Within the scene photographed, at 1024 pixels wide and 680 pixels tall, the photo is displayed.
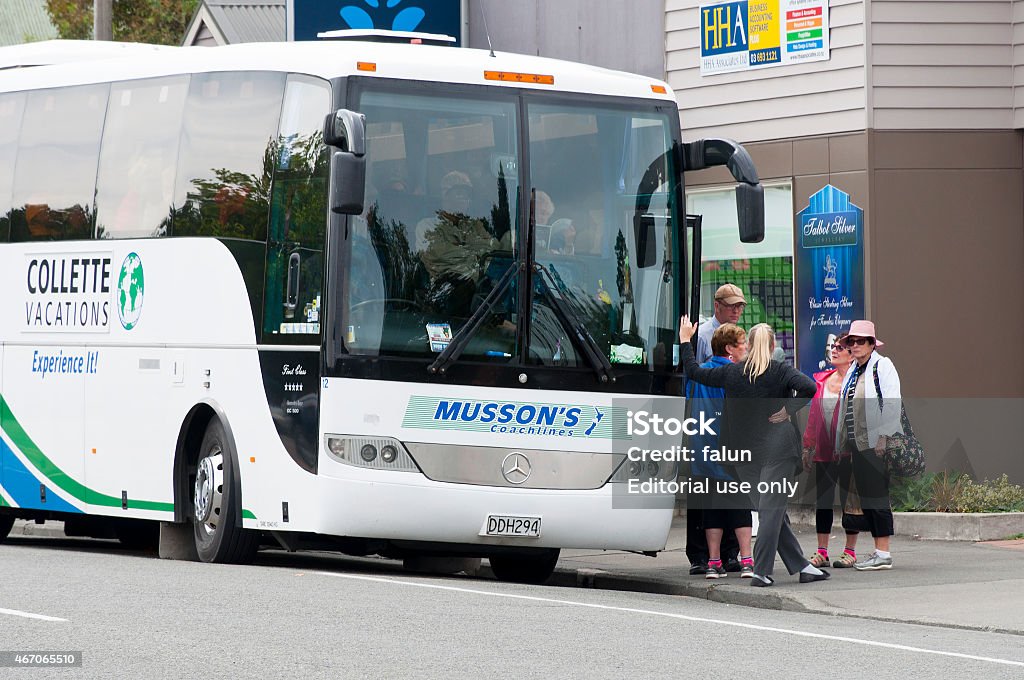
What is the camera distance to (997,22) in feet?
55.3

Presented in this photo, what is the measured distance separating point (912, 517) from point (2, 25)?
50401 mm

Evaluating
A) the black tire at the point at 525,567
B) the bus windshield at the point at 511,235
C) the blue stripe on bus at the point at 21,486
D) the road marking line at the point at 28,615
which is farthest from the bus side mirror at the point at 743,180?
the blue stripe on bus at the point at 21,486

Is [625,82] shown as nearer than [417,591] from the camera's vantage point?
No

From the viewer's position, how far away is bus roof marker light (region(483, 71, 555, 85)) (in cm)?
1262

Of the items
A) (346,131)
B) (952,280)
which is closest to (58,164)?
(346,131)

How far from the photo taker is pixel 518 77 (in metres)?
12.7

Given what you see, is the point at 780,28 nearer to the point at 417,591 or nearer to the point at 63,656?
the point at 417,591

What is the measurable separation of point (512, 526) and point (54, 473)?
4435 mm

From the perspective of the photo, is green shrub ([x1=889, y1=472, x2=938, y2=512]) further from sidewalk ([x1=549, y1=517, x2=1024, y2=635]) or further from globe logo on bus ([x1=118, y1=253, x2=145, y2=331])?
globe logo on bus ([x1=118, y1=253, x2=145, y2=331])

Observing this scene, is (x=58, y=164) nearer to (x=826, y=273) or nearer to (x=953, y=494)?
(x=826, y=273)

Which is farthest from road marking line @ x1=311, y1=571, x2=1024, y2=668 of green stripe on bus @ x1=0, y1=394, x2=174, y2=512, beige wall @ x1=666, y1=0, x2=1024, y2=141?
beige wall @ x1=666, y1=0, x2=1024, y2=141

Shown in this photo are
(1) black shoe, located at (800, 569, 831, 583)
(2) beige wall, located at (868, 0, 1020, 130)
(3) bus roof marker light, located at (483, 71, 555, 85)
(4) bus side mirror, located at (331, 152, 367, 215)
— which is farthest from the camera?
(2) beige wall, located at (868, 0, 1020, 130)

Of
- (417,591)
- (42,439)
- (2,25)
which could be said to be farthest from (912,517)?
(2,25)

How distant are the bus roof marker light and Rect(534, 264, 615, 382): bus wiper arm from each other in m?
1.31
